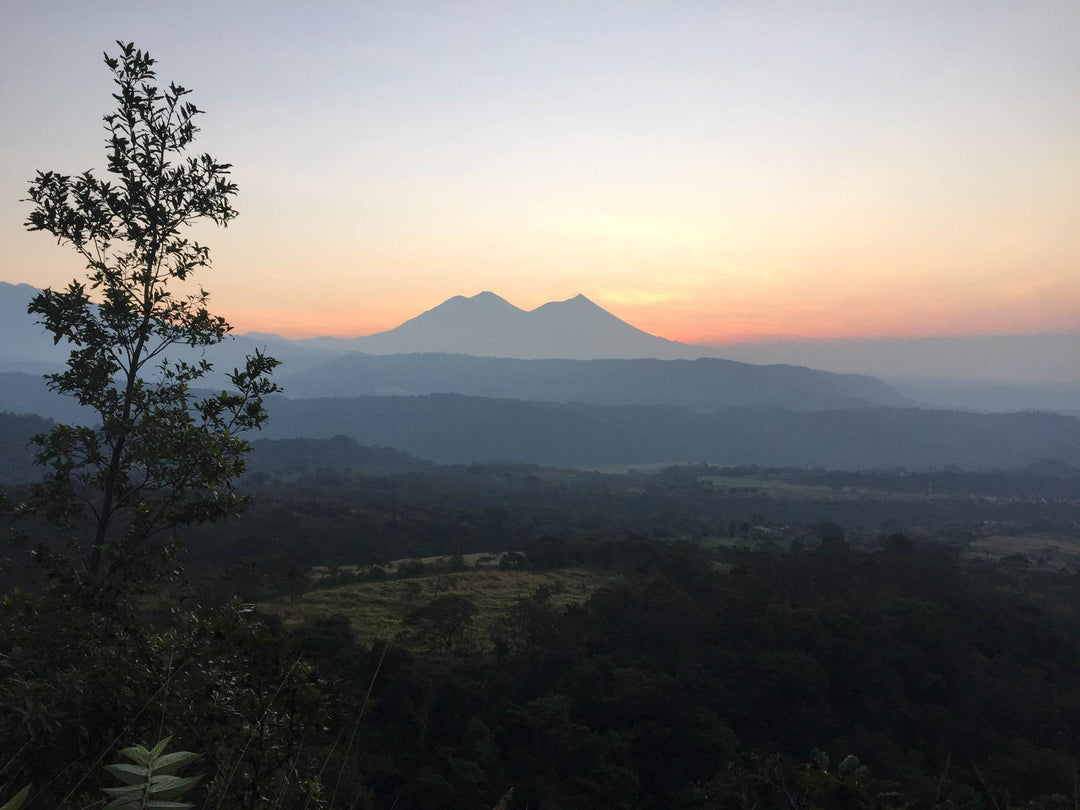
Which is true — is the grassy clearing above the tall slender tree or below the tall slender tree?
below

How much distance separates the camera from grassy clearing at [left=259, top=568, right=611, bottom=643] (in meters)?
27.5

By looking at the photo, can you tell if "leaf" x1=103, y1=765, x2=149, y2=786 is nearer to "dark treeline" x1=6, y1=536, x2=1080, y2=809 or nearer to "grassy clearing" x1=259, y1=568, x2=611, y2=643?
"dark treeline" x1=6, y1=536, x2=1080, y2=809

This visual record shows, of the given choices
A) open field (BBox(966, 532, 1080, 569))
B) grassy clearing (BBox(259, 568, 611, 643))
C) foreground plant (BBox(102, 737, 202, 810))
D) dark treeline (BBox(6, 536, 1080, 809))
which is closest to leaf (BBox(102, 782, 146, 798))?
foreground plant (BBox(102, 737, 202, 810))

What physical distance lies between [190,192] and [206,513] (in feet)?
10.7

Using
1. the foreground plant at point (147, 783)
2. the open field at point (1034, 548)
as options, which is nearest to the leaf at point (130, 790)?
the foreground plant at point (147, 783)

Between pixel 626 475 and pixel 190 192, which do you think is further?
pixel 626 475

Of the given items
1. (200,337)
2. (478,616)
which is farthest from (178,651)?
(478,616)

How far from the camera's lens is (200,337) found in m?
6.83

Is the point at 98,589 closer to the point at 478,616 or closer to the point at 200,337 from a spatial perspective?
the point at 200,337

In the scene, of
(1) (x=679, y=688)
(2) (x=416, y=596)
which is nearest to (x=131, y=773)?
(1) (x=679, y=688)

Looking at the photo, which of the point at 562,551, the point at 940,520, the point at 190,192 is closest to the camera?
the point at 190,192

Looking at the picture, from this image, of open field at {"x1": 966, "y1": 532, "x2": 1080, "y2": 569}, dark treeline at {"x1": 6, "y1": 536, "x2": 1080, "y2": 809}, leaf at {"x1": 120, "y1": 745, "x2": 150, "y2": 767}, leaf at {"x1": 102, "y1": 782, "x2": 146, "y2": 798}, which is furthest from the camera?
open field at {"x1": 966, "y1": 532, "x2": 1080, "y2": 569}

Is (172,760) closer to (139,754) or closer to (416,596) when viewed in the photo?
(139,754)

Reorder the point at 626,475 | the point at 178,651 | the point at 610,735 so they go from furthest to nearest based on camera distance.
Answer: the point at 626,475
the point at 610,735
the point at 178,651
